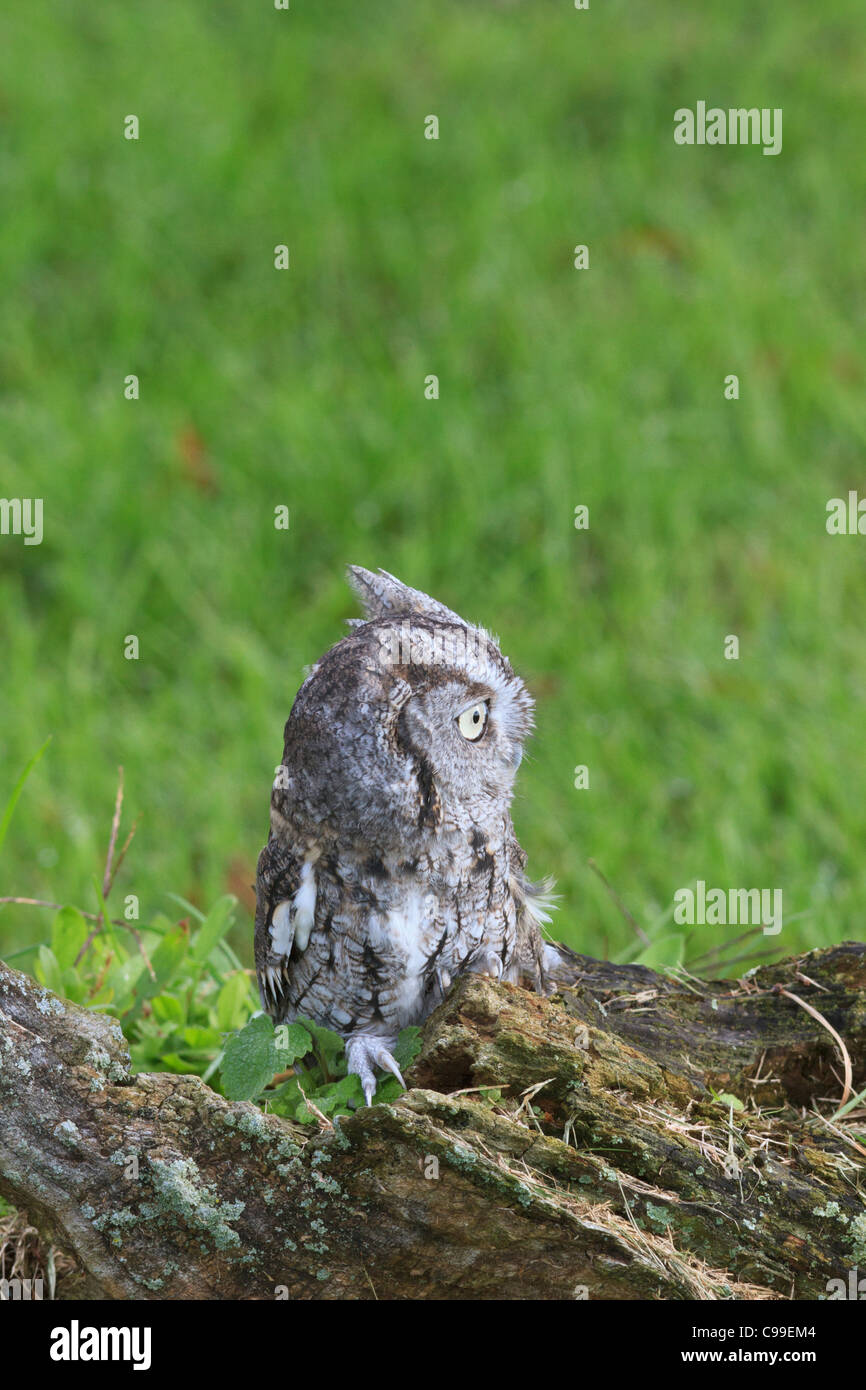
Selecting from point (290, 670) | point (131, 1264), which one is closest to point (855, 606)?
point (290, 670)

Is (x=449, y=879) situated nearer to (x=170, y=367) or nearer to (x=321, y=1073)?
(x=321, y=1073)

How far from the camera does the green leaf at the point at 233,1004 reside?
348 cm

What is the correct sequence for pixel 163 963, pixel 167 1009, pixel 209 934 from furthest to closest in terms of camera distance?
1. pixel 209 934
2. pixel 163 963
3. pixel 167 1009

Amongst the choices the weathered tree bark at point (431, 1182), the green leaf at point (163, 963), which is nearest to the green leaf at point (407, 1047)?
the weathered tree bark at point (431, 1182)

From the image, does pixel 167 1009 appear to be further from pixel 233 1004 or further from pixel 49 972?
pixel 49 972

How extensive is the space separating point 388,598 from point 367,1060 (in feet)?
3.16

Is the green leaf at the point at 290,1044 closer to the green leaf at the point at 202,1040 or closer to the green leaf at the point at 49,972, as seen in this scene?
the green leaf at the point at 202,1040

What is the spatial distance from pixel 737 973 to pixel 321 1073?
8.14 ft

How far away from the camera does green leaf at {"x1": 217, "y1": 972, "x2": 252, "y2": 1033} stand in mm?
3479

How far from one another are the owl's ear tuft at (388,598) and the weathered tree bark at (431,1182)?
2.50ft

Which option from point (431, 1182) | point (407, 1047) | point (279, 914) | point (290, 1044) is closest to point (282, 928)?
point (279, 914)

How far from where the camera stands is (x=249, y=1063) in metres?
2.66

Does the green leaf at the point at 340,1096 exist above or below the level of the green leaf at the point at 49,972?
below

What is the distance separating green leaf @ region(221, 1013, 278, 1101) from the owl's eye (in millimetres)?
717
